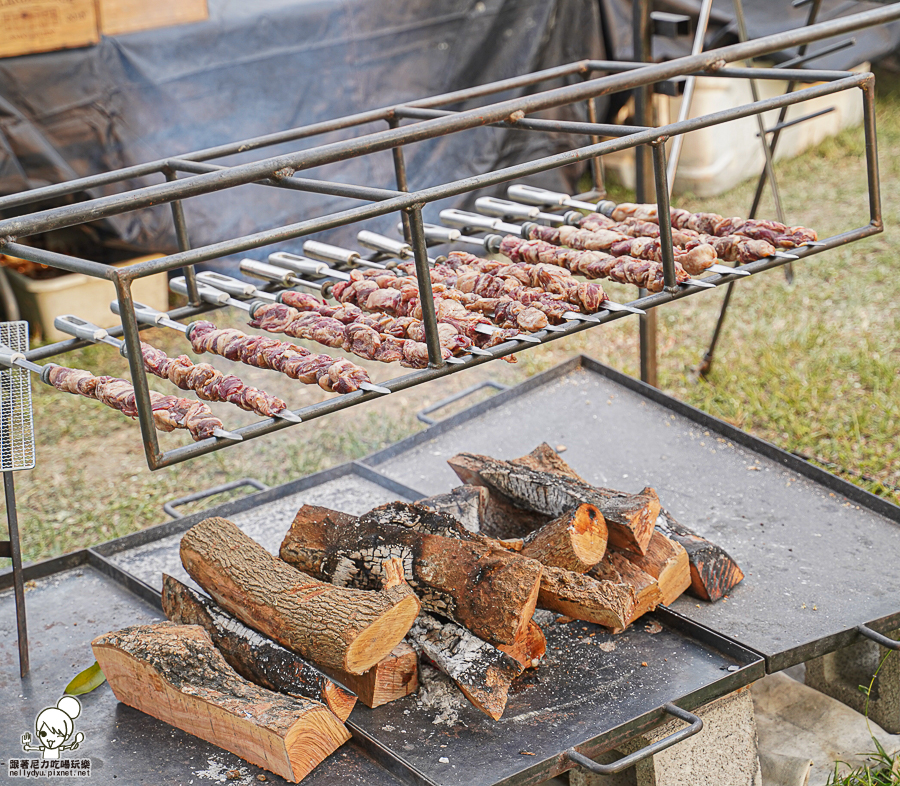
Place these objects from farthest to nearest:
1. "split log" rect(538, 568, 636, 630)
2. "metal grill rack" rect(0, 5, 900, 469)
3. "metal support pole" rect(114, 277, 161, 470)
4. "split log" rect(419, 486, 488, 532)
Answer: "split log" rect(419, 486, 488, 532)
"split log" rect(538, 568, 636, 630)
"metal grill rack" rect(0, 5, 900, 469)
"metal support pole" rect(114, 277, 161, 470)

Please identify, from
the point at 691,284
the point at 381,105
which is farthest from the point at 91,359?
the point at 691,284

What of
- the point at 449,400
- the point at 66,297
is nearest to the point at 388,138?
the point at 449,400

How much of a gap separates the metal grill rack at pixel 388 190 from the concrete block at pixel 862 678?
1.07 meters

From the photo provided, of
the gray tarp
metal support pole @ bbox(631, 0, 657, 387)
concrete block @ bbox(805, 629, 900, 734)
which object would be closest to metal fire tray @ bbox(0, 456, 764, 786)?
concrete block @ bbox(805, 629, 900, 734)

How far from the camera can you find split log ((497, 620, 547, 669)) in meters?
2.27

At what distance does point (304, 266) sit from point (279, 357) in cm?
55

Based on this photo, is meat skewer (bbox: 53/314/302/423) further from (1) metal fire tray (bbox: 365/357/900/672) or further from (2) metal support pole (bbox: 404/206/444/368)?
(1) metal fire tray (bbox: 365/357/900/672)

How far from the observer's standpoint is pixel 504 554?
7.92 ft

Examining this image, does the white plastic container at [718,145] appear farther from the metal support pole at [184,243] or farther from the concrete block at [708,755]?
the concrete block at [708,755]

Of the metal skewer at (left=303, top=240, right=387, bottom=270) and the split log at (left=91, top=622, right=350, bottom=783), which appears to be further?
the metal skewer at (left=303, top=240, right=387, bottom=270)

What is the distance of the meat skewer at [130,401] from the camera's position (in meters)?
1.80

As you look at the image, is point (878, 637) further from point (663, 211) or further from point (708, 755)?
point (663, 211)

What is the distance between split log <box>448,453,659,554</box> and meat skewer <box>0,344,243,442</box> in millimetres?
1071

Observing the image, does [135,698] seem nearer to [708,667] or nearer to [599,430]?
[708,667]
